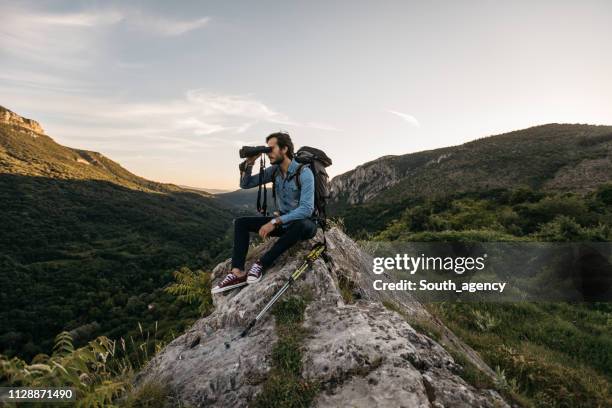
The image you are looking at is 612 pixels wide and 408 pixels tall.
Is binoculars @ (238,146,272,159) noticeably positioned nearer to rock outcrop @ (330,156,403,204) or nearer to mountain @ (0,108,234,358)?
mountain @ (0,108,234,358)

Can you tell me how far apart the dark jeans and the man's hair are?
1221 millimetres

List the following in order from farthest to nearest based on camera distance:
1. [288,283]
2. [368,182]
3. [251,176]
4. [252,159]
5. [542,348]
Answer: [368,182] < [542,348] < [251,176] < [252,159] < [288,283]

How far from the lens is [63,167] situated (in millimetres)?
160375

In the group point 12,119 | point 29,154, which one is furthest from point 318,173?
point 12,119

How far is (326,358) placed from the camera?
3.24 metres

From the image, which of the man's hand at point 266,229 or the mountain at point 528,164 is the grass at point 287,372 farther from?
the mountain at point 528,164

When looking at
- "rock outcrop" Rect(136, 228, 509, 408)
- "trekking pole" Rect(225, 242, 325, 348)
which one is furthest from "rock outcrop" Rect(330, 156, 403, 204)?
"rock outcrop" Rect(136, 228, 509, 408)

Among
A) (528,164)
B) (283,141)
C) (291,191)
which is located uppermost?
(528,164)

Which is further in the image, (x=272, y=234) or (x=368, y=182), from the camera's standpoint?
(x=368, y=182)

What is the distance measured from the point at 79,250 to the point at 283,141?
123476 mm

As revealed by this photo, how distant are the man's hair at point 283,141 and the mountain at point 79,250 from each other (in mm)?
18566

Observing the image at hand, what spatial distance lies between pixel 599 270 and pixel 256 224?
1074 cm

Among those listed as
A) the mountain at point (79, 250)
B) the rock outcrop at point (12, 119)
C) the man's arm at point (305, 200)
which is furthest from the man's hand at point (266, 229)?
the rock outcrop at point (12, 119)

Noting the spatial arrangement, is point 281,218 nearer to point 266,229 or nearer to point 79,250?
point 266,229
